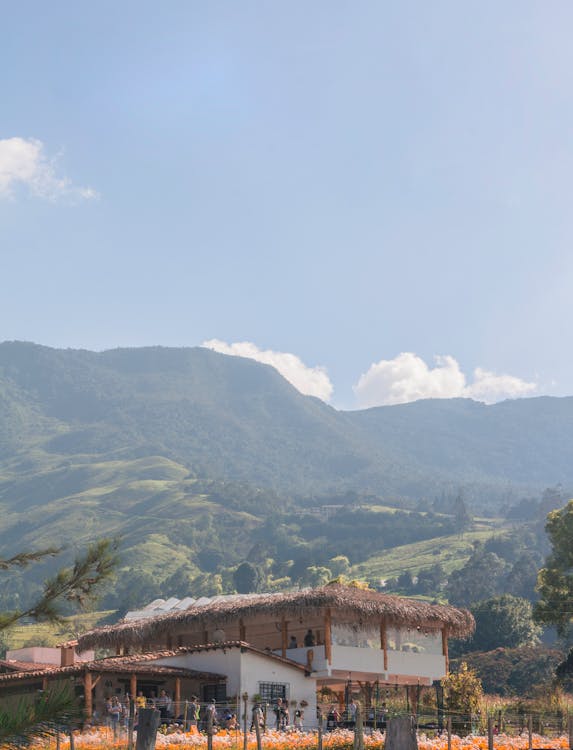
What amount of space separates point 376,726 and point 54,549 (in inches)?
683

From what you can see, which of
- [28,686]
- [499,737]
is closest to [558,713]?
[499,737]

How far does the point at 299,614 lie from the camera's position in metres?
31.2

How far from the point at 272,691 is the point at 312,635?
3218 mm

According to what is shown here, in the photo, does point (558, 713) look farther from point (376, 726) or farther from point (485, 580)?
point (485, 580)

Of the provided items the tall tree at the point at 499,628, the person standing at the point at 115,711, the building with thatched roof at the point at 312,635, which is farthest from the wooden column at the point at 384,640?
the tall tree at the point at 499,628

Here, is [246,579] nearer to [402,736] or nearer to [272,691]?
[272,691]

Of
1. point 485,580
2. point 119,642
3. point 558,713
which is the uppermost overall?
point 485,580

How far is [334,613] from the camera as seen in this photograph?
3123 cm

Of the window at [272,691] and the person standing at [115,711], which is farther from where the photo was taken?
the window at [272,691]

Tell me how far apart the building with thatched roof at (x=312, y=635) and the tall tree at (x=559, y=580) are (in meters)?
9.61

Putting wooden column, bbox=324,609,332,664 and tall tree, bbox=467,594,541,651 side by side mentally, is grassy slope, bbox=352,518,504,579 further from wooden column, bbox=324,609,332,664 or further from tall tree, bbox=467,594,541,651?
wooden column, bbox=324,609,332,664

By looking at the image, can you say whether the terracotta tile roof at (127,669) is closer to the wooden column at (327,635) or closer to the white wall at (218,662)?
the white wall at (218,662)

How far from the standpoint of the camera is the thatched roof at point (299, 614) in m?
31.0

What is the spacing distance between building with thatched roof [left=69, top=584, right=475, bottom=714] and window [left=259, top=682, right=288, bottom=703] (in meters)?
0.03
